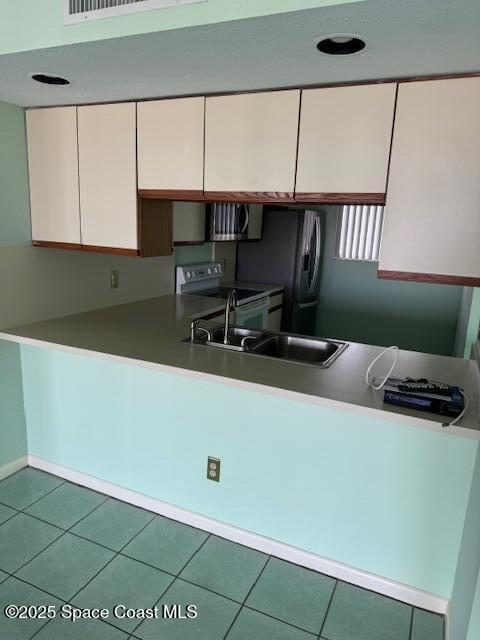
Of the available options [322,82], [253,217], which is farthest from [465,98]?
[253,217]

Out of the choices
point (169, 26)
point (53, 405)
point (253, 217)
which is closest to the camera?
point (169, 26)

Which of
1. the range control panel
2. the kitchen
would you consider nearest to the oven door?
the range control panel

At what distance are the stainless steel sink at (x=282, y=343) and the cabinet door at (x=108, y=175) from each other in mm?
692

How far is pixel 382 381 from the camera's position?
187cm

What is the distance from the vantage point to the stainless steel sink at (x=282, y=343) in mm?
2451

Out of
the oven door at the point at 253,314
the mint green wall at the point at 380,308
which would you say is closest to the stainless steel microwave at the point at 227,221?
the oven door at the point at 253,314

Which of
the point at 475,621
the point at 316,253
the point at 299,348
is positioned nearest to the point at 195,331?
the point at 299,348

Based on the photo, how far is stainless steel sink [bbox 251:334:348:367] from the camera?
246cm

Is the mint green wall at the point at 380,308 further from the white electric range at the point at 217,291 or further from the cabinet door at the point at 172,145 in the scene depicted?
the cabinet door at the point at 172,145

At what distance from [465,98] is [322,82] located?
0.51m

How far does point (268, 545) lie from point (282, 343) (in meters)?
1.06

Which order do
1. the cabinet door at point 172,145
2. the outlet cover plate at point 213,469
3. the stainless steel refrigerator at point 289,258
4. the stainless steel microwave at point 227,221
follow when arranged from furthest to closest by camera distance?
the stainless steel refrigerator at point 289,258 < the stainless steel microwave at point 227,221 < the outlet cover plate at point 213,469 < the cabinet door at point 172,145

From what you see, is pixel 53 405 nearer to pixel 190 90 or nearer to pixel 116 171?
pixel 116 171

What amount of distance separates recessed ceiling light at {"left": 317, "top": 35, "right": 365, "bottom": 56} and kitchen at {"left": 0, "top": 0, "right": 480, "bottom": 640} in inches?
0.4
